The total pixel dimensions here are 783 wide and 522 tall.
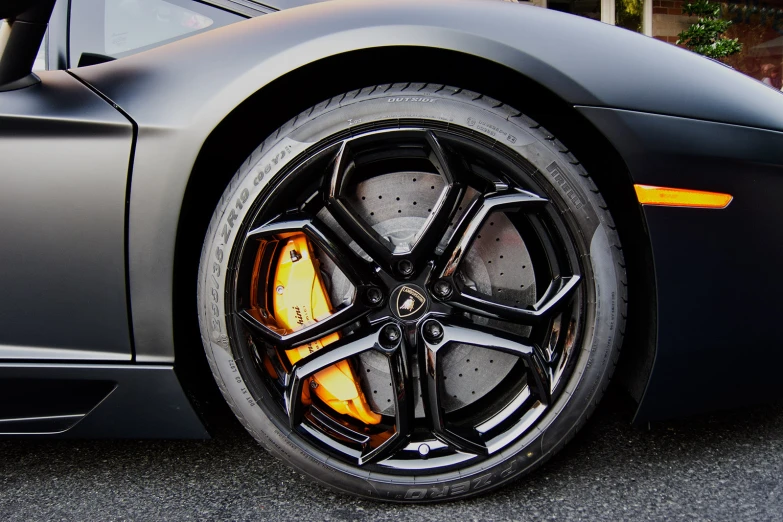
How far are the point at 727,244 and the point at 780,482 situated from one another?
478mm

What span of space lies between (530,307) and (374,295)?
11.8 inches

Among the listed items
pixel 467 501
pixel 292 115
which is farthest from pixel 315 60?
pixel 467 501

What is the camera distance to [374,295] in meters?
1.15

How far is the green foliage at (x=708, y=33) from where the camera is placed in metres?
8.03

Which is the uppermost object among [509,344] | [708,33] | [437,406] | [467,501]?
[708,33]

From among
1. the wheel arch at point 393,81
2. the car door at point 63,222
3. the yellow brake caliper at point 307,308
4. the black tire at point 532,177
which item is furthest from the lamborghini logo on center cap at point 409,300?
the car door at point 63,222

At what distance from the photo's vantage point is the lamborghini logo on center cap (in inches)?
45.1

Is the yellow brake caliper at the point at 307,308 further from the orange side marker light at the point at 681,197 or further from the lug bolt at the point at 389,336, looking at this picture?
the orange side marker light at the point at 681,197

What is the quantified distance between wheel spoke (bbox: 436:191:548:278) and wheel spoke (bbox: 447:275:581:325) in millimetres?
57

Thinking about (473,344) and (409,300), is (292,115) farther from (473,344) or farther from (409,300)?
(473,344)

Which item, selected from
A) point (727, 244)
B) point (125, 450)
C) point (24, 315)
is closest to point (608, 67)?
point (727, 244)

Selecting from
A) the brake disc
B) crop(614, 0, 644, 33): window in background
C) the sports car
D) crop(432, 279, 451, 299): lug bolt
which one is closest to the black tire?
the sports car

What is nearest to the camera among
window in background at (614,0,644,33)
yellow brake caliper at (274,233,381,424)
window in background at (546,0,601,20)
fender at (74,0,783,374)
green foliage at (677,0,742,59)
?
fender at (74,0,783,374)

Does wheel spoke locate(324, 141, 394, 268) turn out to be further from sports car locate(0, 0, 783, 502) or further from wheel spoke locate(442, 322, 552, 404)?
wheel spoke locate(442, 322, 552, 404)
